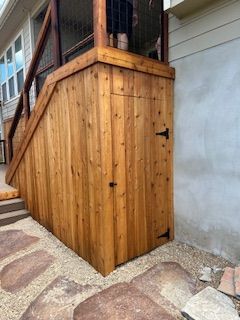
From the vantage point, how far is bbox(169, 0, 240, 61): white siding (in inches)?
97.2

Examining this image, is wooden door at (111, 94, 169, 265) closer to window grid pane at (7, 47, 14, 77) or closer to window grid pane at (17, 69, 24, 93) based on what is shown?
window grid pane at (17, 69, 24, 93)

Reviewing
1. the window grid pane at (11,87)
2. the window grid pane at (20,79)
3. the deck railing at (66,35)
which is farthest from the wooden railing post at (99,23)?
the window grid pane at (11,87)

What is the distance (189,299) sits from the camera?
210cm

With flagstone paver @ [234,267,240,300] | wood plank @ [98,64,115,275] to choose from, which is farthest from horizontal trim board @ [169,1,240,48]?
flagstone paver @ [234,267,240,300]

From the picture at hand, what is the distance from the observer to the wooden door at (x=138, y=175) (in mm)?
2578

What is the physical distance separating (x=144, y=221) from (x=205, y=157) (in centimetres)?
108

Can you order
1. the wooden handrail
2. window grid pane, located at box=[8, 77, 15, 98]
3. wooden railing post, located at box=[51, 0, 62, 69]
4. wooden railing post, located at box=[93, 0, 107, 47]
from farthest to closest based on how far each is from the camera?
window grid pane, located at box=[8, 77, 15, 98]
the wooden handrail
wooden railing post, located at box=[51, 0, 62, 69]
wooden railing post, located at box=[93, 0, 107, 47]

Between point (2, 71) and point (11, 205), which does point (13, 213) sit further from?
point (2, 71)

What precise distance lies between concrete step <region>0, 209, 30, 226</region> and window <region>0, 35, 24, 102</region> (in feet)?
15.7

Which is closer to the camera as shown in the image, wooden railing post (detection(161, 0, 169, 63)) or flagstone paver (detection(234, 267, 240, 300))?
flagstone paver (detection(234, 267, 240, 300))

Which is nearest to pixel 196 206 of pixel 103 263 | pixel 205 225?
pixel 205 225

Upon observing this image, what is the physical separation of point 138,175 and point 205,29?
6.06 ft

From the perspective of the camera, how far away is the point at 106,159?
7.93ft

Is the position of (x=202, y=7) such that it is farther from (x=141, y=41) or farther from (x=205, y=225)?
(x=141, y=41)
